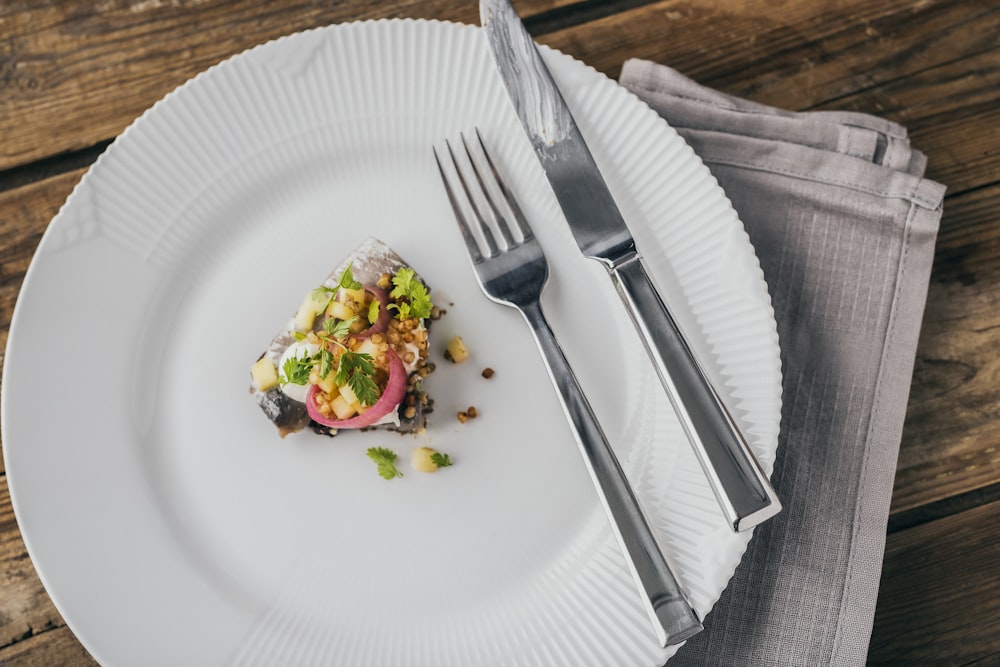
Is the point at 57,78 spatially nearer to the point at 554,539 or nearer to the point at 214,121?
the point at 214,121

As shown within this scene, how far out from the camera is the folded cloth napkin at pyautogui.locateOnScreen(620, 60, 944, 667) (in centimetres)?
170

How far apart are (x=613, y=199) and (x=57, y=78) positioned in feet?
4.86

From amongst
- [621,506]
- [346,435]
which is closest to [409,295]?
[346,435]

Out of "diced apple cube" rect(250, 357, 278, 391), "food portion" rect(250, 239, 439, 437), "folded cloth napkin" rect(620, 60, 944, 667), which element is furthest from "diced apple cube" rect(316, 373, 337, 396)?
"folded cloth napkin" rect(620, 60, 944, 667)

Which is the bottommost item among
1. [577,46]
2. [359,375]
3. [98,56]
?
[359,375]

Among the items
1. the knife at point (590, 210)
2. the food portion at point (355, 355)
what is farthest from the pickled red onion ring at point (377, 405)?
the knife at point (590, 210)

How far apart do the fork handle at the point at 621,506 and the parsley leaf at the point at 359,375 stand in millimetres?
388

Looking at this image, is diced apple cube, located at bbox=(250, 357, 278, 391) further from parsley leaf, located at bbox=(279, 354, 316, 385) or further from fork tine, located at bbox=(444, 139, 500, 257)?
fork tine, located at bbox=(444, 139, 500, 257)

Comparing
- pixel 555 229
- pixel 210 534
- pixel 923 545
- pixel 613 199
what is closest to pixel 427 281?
pixel 555 229

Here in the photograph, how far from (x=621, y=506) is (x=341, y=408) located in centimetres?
64

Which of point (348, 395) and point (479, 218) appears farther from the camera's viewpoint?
point (479, 218)

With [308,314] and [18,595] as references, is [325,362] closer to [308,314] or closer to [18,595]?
[308,314]

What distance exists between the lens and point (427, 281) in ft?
5.98

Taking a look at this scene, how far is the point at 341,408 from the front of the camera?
1646 mm
